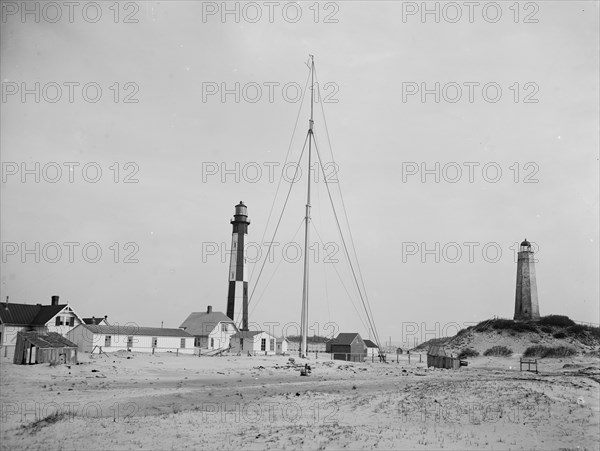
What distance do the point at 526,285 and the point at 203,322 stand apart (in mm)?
39638

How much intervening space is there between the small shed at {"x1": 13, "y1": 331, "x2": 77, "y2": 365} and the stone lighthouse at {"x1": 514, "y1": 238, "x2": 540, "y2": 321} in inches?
2119

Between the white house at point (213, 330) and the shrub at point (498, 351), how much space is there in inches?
1158

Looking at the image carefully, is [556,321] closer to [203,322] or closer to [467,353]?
[467,353]

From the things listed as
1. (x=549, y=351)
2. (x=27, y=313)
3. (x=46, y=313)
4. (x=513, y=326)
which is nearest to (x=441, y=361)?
(x=549, y=351)

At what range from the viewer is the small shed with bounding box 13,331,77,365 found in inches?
1549

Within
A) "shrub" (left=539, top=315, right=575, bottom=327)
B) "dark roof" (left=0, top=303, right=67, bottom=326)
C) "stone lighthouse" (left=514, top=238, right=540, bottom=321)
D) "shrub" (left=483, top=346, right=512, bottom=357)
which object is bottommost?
"shrub" (left=483, top=346, right=512, bottom=357)

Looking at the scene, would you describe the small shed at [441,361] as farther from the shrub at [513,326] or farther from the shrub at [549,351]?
the shrub at [513,326]

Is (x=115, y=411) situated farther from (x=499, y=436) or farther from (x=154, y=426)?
(x=499, y=436)

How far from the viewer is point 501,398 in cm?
2377

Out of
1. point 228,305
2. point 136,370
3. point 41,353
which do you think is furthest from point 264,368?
point 228,305

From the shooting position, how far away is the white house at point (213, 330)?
207ft

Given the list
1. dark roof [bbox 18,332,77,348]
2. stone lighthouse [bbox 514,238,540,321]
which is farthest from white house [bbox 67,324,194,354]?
stone lighthouse [bbox 514,238,540,321]

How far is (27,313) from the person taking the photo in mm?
59781

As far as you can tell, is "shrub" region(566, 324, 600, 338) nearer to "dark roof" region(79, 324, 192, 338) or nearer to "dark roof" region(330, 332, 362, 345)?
"dark roof" region(330, 332, 362, 345)
